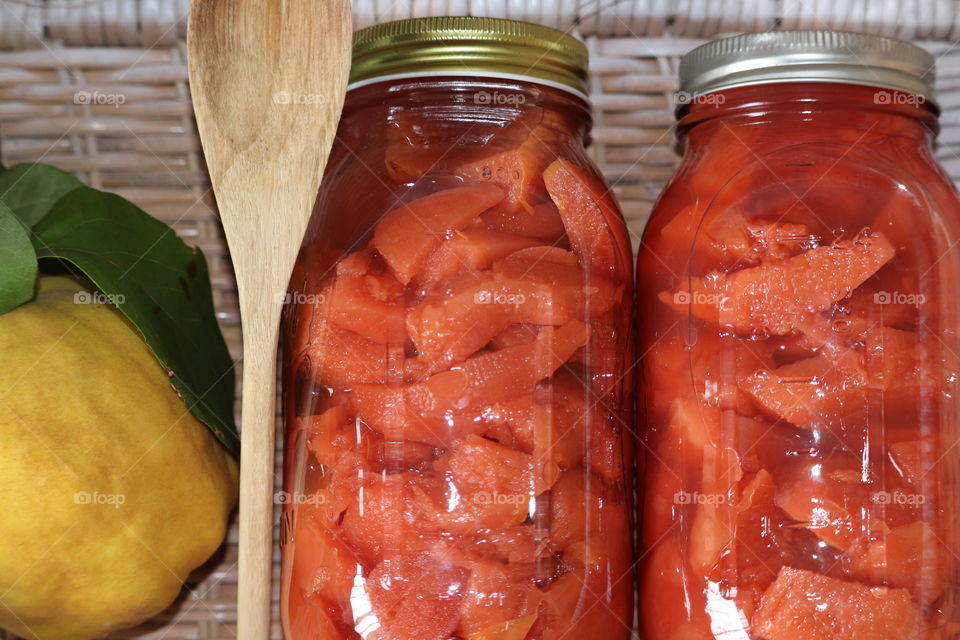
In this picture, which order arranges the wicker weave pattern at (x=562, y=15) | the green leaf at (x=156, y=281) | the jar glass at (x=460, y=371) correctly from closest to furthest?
the jar glass at (x=460, y=371), the green leaf at (x=156, y=281), the wicker weave pattern at (x=562, y=15)

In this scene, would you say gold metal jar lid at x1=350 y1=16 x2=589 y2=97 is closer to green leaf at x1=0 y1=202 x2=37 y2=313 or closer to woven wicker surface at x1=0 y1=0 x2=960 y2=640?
woven wicker surface at x1=0 y1=0 x2=960 y2=640

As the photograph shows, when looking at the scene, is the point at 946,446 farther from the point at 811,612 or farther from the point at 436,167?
the point at 436,167

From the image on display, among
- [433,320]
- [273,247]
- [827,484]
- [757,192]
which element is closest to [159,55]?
[273,247]

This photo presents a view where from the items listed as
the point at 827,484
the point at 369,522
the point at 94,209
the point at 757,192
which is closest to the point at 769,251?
the point at 757,192

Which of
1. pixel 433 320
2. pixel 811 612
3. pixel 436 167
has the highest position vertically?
pixel 436 167

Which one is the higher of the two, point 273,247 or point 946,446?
point 273,247

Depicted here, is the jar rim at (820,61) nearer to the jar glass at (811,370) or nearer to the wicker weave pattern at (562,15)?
the jar glass at (811,370)

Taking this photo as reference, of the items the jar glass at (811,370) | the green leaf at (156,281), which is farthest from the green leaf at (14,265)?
the jar glass at (811,370)

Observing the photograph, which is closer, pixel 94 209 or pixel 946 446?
pixel 946 446
